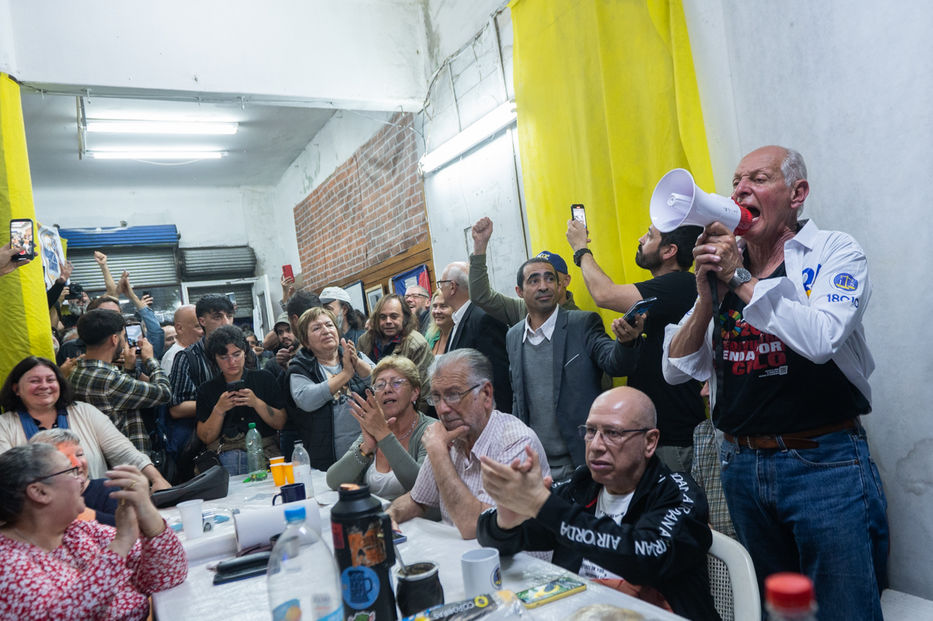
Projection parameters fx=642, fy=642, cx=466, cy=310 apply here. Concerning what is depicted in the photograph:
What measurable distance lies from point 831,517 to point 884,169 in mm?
1161

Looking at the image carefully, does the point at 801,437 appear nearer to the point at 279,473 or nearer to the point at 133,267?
the point at 279,473

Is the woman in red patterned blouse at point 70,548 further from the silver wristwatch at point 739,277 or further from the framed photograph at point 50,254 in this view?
the framed photograph at point 50,254

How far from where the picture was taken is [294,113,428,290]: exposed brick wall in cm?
531

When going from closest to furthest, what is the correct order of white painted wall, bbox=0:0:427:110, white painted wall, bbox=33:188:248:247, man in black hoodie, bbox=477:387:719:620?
man in black hoodie, bbox=477:387:719:620 < white painted wall, bbox=0:0:427:110 < white painted wall, bbox=33:188:248:247

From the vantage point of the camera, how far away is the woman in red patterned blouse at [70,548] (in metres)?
1.51

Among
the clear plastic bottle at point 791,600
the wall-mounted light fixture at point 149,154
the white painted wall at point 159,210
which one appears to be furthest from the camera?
the white painted wall at point 159,210

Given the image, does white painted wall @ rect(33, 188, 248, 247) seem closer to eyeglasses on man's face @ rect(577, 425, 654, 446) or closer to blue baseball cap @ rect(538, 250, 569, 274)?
blue baseball cap @ rect(538, 250, 569, 274)

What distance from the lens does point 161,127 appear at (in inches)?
236

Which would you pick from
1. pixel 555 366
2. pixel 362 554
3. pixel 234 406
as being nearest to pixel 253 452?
pixel 234 406

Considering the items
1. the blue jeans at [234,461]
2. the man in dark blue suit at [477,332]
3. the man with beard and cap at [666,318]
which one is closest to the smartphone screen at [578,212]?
the man with beard and cap at [666,318]

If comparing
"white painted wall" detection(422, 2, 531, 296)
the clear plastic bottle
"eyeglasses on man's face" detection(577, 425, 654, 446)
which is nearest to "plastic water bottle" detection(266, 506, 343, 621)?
"eyeglasses on man's face" detection(577, 425, 654, 446)

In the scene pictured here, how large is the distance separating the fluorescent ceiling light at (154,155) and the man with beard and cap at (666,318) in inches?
235

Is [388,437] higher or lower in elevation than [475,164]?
lower

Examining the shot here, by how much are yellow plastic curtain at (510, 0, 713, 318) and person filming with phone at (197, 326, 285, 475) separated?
1717mm
